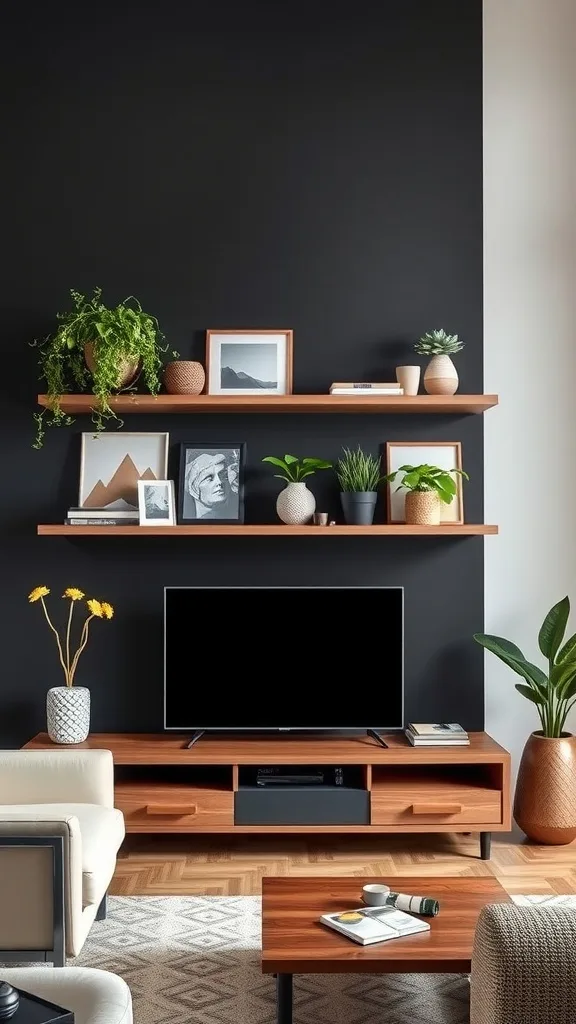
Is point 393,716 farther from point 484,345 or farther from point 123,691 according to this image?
point 484,345

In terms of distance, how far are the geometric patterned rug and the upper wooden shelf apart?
6.31 ft

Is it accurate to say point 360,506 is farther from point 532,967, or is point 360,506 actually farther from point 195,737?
point 532,967

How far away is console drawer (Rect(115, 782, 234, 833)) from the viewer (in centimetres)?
402

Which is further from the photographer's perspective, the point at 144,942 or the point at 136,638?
the point at 136,638

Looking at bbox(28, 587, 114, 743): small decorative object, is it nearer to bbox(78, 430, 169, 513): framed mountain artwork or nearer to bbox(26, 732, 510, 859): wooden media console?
bbox(26, 732, 510, 859): wooden media console

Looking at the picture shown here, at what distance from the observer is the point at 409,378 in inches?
170

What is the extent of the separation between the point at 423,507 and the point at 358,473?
31 centimetres

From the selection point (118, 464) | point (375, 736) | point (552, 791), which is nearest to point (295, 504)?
point (118, 464)

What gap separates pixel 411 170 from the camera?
4531mm

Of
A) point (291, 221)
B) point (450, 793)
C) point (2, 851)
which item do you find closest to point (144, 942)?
point (2, 851)

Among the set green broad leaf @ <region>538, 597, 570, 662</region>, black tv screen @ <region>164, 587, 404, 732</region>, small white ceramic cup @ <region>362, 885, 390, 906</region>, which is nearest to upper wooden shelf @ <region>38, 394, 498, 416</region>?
black tv screen @ <region>164, 587, 404, 732</region>

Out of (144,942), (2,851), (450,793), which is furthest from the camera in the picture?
(450,793)

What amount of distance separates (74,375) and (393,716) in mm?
1941

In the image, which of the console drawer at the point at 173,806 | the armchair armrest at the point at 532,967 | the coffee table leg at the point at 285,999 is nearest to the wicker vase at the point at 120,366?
the console drawer at the point at 173,806
